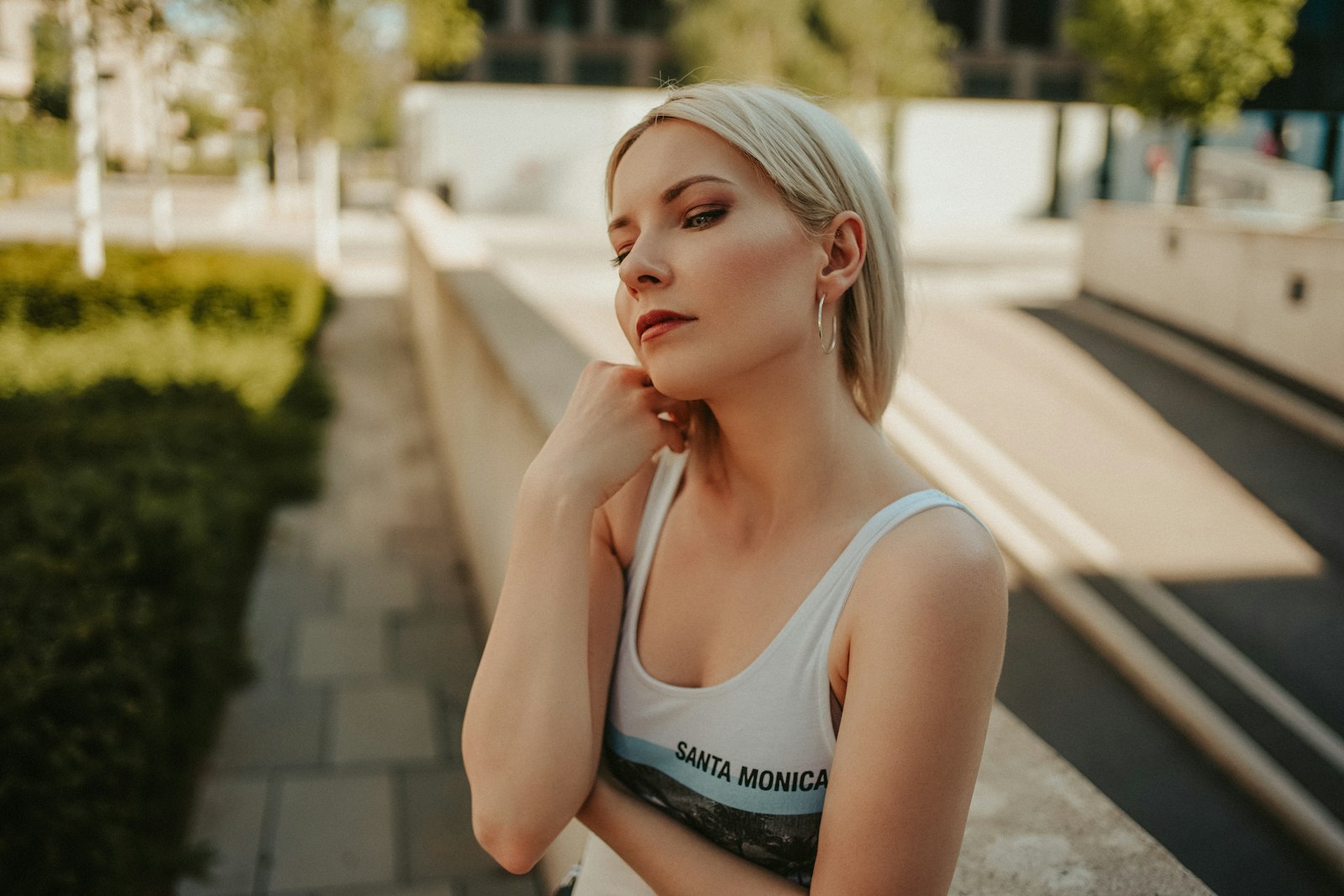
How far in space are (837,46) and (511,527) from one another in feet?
90.7

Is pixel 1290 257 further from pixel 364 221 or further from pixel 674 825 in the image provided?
pixel 364 221

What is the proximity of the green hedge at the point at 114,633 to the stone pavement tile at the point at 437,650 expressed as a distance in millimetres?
724

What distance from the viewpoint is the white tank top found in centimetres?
134

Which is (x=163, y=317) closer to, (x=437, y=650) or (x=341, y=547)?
(x=341, y=547)

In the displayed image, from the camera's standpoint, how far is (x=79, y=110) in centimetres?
1207

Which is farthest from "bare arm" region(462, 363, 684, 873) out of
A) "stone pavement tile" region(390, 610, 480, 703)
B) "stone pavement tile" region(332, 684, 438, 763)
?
"stone pavement tile" region(390, 610, 480, 703)

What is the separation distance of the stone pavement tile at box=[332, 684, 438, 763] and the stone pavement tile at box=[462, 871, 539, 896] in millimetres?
803

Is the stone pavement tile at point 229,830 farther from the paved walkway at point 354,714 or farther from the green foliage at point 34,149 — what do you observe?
the green foliage at point 34,149

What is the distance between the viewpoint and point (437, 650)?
528 cm

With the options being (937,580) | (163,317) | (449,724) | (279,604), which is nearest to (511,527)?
(449,724)

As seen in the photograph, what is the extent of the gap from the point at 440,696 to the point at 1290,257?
7799 mm

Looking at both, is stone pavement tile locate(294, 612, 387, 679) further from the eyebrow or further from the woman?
the eyebrow

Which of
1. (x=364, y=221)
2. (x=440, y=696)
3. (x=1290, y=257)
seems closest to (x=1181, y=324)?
(x=1290, y=257)

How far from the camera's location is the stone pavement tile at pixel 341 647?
5.00 meters
